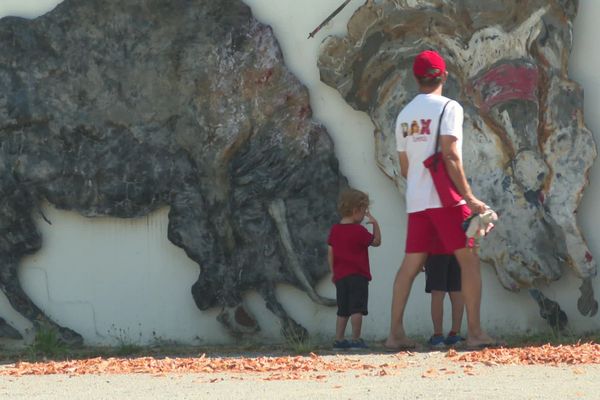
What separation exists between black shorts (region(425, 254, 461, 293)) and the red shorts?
1.21 ft

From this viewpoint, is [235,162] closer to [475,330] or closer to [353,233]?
[353,233]

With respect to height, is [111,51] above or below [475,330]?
above

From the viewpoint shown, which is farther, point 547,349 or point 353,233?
point 353,233

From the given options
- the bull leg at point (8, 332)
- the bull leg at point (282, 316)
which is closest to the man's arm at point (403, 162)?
the bull leg at point (282, 316)

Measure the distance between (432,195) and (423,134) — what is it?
375 millimetres

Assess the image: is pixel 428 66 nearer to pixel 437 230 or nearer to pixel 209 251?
pixel 437 230

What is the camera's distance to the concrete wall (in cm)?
969

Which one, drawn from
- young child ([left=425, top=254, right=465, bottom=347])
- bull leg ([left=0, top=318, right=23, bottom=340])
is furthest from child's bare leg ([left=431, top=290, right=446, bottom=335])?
bull leg ([left=0, top=318, right=23, bottom=340])

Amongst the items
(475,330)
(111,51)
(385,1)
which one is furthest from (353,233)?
(111,51)

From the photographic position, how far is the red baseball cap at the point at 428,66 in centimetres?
877

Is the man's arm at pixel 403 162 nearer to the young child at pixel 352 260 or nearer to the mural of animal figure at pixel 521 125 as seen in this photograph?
the young child at pixel 352 260

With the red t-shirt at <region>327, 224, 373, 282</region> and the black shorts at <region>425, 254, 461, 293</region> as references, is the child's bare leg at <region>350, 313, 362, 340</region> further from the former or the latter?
the black shorts at <region>425, 254, 461, 293</region>

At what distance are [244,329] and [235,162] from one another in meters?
1.17

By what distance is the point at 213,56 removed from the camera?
33.1 ft
